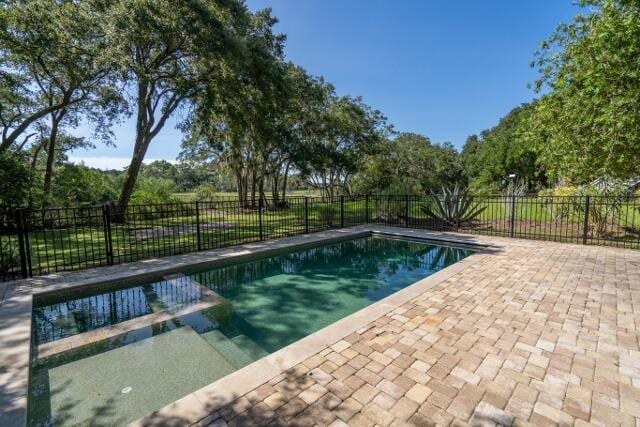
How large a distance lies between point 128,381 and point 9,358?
1177mm

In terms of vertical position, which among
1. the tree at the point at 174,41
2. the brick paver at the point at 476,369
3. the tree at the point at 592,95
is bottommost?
the brick paver at the point at 476,369

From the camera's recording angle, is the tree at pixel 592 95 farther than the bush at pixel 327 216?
No

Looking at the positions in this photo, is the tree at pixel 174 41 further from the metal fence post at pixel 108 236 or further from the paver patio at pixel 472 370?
the paver patio at pixel 472 370

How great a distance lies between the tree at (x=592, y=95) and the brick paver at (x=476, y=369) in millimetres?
3830

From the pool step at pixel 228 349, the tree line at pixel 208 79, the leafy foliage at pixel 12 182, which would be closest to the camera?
the pool step at pixel 228 349

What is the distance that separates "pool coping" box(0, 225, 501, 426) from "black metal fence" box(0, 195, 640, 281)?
2.36 ft

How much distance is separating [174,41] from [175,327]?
8578 millimetres

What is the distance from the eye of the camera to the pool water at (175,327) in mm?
2508

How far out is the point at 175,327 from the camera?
3742mm

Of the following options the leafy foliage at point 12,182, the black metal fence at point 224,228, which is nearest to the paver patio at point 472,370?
the black metal fence at point 224,228

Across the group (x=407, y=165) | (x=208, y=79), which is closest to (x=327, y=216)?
(x=208, y=79)

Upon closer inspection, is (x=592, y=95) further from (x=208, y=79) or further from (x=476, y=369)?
(x=208, y=79)

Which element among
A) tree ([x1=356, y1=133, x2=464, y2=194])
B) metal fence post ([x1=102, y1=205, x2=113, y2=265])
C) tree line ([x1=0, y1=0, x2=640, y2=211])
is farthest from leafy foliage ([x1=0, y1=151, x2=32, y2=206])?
tree ([x1=356, y1=133, x2=464, y2=194])

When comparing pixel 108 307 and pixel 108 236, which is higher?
pixel 108 236
